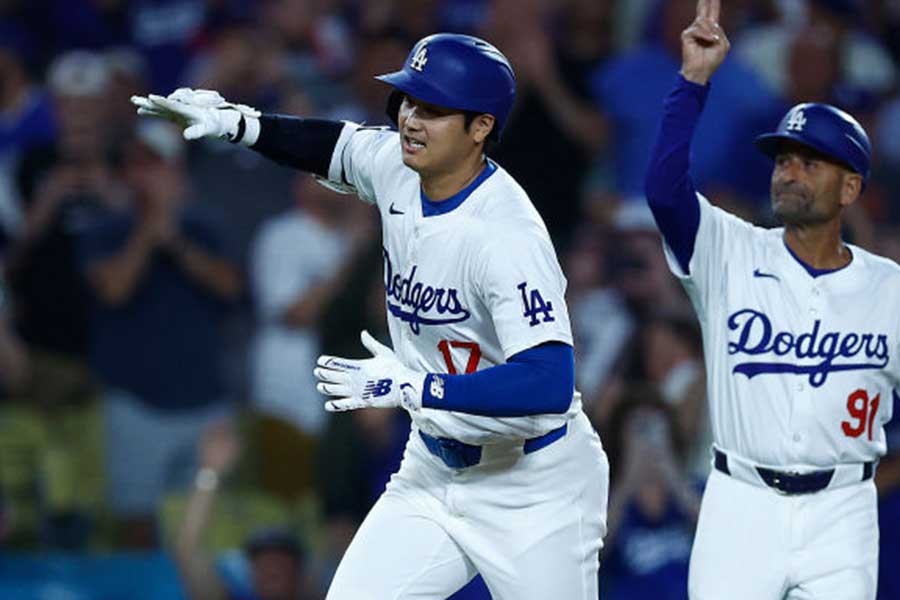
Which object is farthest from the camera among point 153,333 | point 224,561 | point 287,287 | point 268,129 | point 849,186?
point 287,287

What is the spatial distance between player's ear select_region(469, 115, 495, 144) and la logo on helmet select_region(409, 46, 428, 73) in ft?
0.63

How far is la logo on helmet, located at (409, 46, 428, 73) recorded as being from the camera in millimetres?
4004

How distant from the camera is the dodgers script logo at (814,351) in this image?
14.9 feet

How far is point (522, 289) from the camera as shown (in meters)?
3.87

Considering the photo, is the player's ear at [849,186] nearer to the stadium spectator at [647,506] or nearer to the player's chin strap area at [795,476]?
the player's chin strap area at [795,476]

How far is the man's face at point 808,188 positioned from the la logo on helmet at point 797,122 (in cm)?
6

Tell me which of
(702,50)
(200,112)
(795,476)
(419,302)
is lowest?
(795,476)

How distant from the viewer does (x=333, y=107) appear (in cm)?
827

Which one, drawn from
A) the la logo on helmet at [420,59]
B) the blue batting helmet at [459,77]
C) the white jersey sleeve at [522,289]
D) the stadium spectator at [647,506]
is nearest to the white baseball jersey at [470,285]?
the white jersey sleeve at [522,289]

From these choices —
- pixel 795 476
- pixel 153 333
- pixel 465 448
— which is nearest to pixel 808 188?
pixel 795 476

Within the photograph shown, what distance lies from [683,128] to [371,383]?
1.27m

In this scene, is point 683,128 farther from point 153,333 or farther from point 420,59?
point 153,333

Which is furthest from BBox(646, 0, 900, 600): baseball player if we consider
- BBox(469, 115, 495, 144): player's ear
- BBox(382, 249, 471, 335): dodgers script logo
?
BBox(382, 249, 471, 335): dodgers script logo

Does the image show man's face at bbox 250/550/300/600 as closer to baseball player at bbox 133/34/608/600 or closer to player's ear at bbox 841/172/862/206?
baseball player at bbox 133/34/608/600
